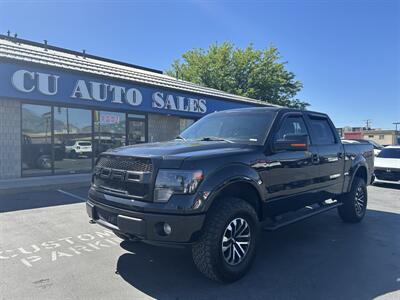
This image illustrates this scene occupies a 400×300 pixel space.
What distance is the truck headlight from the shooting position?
10.9ft

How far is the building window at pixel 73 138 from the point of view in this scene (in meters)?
11.8

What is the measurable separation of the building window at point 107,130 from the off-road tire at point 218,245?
10444 millimetres

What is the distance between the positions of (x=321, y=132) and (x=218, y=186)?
9.77 feet

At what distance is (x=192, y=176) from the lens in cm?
334

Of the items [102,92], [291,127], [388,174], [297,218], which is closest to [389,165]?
[388,174]

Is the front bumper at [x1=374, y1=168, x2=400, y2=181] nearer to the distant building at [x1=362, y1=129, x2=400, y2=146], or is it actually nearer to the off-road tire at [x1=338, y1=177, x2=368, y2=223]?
the off-road tire at [x1=338, y1=177, x2=368, y2=223]

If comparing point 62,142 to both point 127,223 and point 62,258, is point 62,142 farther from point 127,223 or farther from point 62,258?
point 127,223

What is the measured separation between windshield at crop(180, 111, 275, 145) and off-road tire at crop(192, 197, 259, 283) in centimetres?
101

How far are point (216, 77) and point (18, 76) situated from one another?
24757mm

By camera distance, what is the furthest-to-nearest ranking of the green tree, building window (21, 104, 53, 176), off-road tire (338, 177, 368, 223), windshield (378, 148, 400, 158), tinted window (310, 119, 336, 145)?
the green tree → windshield (378, 148, 400, 158) → building window (21, 104, 53, 176) → off-road tire (338, 177, 368, 223) → tinted window (310, 119, 336, 145)

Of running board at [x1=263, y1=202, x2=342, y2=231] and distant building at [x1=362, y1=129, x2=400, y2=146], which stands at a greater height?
distant building at [x1=362, y1=129, x2=400, y2=146]

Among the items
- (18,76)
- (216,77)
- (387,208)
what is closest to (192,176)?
(387,208)

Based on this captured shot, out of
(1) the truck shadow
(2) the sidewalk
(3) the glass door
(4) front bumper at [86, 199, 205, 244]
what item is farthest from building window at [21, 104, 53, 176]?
(4) front bumper at [86, 199, 205, 244]

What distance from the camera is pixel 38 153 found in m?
11.3
